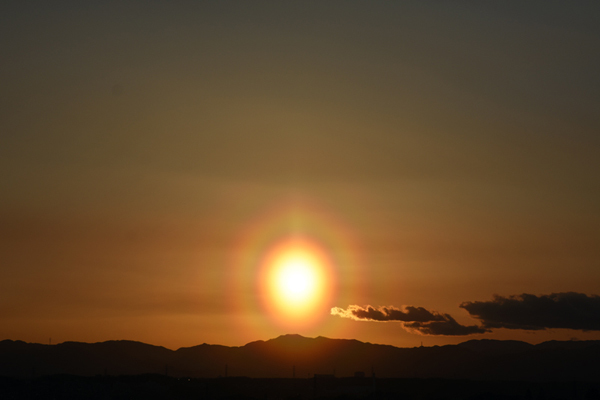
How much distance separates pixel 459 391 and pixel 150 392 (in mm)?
56759

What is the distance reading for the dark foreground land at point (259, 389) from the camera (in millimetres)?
100688

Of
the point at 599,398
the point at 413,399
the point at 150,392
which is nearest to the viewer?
the point at 599,398

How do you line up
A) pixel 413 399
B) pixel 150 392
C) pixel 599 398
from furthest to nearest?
pixel 150 392 < pixel 413 399 < pixel 599 398

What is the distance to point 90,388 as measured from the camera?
105m

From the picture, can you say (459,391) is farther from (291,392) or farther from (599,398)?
(599,398)

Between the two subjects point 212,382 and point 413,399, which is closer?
point 413,399

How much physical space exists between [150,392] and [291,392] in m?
29.2

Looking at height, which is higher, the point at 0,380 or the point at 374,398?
the point at 0,380

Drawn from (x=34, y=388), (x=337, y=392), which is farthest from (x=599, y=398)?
(x=34, y=388)

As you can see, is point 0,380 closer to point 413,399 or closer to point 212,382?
point 212,382

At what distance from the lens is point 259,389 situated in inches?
5207

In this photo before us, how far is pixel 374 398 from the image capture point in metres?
91.2

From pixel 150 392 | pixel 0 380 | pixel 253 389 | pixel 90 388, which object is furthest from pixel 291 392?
pixel 0 380

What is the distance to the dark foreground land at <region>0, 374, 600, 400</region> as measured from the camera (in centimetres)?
10069
